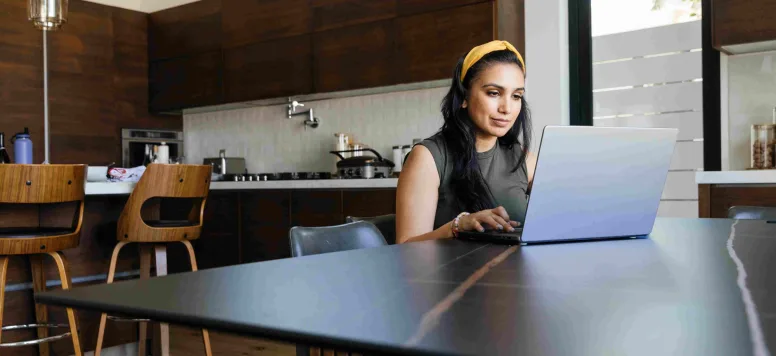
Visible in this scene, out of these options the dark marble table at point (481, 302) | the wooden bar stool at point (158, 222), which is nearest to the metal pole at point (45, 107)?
the wooden bar stool at point (158, 222)

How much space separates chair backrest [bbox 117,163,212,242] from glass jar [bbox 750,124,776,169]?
2700 mm

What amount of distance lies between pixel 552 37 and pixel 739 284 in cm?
387

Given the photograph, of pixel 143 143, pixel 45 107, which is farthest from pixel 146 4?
pixel 45 107

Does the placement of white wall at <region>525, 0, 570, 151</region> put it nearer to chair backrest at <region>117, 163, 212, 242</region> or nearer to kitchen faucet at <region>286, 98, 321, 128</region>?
kitchen faucet at <region>286, 98, 321, 128</region>

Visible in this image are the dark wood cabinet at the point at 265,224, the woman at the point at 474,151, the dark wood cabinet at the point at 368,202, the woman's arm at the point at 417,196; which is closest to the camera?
the woman's arm at the point at 417,196

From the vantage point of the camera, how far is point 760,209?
2137mm

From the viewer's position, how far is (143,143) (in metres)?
6.26

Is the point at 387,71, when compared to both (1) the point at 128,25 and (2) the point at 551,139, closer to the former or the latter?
(1) the point at 128,25

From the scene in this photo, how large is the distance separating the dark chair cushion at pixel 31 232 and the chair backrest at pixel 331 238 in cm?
207

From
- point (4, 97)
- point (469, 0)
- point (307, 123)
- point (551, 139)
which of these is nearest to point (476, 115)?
point (551, 139)

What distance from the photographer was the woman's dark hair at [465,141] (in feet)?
6.45

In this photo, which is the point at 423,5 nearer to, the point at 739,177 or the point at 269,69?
the point at 269,69

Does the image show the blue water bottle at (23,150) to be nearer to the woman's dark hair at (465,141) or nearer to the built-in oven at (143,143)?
the built-in oven at (143,143)

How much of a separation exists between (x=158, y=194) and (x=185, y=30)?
307 centimetres
